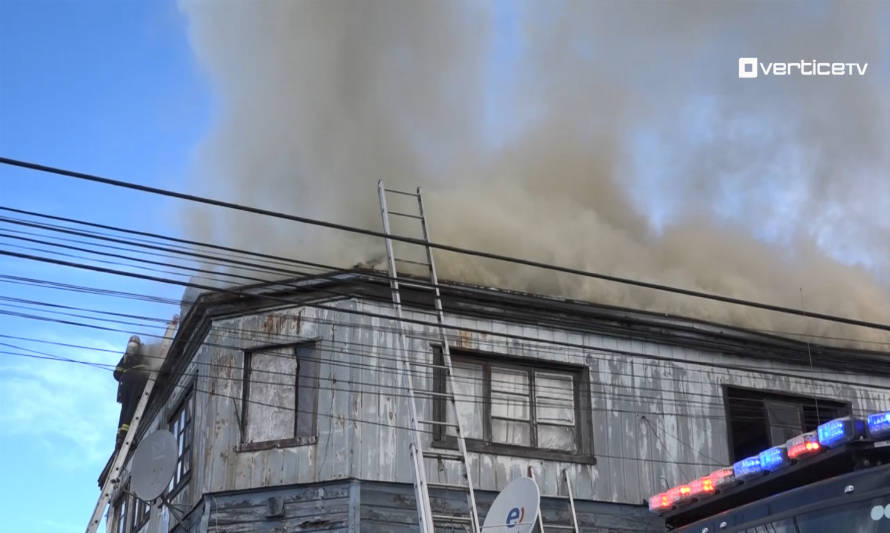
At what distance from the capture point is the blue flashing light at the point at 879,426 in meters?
5.95

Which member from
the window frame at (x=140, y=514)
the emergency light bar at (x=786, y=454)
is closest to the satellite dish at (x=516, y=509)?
the emergency light bar at (x=786, y=454)

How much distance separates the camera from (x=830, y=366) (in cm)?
1484

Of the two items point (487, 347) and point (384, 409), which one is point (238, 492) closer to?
point (384, 409)

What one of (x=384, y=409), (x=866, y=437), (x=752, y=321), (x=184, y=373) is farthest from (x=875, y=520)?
(x=184, y=373)

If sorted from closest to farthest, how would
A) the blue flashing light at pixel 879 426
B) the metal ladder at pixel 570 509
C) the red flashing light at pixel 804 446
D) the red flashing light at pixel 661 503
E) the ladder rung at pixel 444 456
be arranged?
the blue flashing light at pixel 879 426
the red flashing light at pixel 804 446
the red flashing light at pixel 661 503
the ladder rung at pixel 444 456
the metal ladder at pixel 570 509

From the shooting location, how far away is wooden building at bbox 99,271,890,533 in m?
12.2

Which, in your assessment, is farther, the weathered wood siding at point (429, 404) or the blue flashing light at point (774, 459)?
the weathered wood siding at point (429, 404)

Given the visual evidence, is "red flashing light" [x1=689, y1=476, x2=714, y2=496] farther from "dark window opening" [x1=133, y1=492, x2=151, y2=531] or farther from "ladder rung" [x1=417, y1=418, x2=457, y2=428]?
"dark window opening" [x1=133, y1=492, x2=151, y2=531]

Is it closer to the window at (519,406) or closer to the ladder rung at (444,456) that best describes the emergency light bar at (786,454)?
the ladder rung at (444,456)

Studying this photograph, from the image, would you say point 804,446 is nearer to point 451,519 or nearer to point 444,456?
point 444,456

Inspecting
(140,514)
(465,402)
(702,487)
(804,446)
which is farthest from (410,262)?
(140,514)

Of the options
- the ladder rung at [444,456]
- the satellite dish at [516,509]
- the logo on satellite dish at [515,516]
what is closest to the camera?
the satellite dish at [516,509]

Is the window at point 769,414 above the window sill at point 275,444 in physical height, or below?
above

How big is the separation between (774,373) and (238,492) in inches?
297
